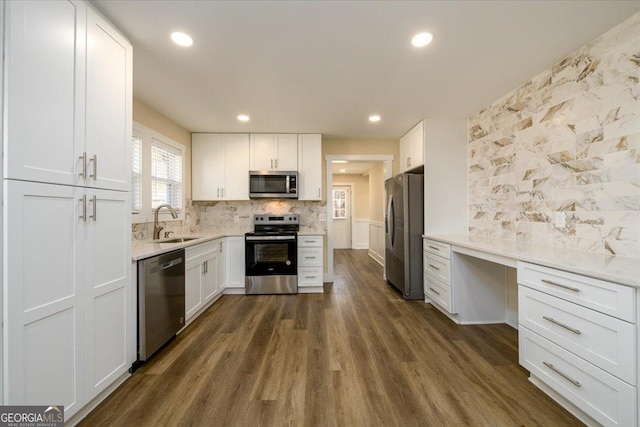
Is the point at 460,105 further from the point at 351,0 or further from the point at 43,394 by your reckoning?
the point at 43,394

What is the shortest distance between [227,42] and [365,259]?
17.6ft

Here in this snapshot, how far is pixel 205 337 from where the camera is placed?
240 centimetres

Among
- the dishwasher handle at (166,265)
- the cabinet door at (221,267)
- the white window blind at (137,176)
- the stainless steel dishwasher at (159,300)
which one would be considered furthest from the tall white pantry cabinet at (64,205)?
the cabinet door at (221,267)

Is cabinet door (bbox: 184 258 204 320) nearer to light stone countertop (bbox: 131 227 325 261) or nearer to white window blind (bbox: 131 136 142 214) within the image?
light stone countertop (bbox: 131 227 325 261)

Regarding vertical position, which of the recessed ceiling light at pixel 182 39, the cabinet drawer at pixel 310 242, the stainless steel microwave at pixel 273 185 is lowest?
the cabinet drawer at pixel 310 242

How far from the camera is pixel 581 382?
139cm

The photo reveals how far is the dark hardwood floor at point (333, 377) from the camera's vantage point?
57.7 inches

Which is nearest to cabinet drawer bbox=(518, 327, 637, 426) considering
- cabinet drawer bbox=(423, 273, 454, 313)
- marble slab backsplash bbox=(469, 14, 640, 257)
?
marble slab backsplash bbox=(469, 14, 640, 257)

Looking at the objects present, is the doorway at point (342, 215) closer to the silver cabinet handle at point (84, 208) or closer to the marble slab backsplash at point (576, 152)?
the marble slab backsplash at point (576, 152)

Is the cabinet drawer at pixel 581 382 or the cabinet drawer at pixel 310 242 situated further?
the cabinet drawer at pixel 310 242

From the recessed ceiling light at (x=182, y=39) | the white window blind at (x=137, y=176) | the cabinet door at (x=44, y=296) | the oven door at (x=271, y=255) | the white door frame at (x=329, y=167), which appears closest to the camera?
the cabinet door at (x=44, y=296)

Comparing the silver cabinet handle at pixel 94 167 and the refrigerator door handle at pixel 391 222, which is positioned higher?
the silver cabinet handle at pixel 94 167

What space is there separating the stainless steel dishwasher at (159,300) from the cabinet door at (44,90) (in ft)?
2.81

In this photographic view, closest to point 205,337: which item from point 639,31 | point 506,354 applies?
point 506,354
